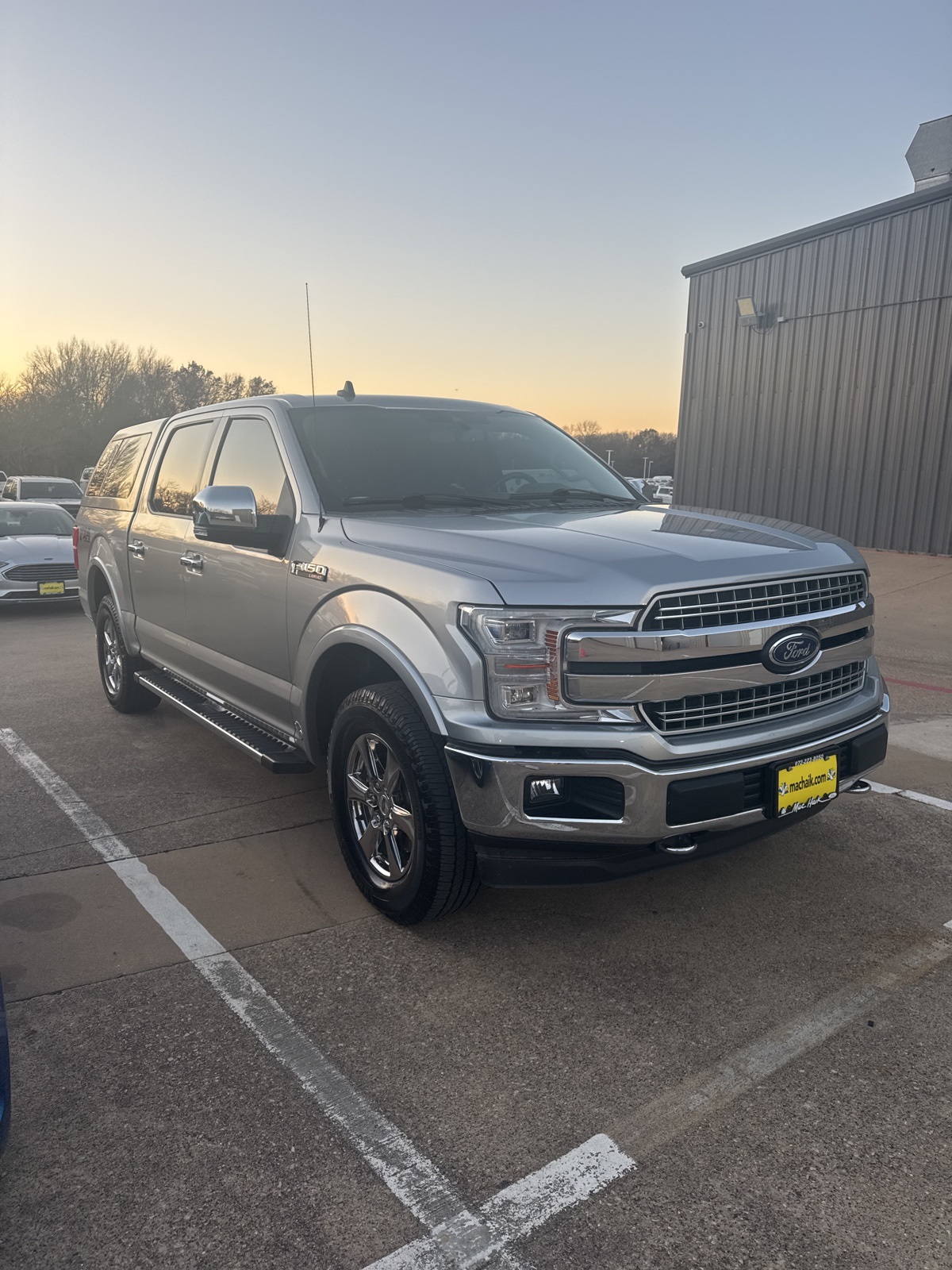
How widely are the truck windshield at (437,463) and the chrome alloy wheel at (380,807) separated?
3.45 ft

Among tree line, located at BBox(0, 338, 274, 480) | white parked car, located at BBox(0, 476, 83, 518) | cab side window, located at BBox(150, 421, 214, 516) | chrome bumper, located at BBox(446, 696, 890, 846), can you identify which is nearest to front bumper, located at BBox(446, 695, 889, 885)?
chrome bumper, located at BBox(446, 696, 890, 846)

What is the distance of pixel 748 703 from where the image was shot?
10.0ft

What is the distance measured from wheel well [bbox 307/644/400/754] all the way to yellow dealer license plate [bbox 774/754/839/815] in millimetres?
1386

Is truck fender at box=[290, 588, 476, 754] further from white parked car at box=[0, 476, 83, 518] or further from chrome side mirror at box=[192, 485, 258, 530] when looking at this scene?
white parked car at box=[0, 476, 83, 518]

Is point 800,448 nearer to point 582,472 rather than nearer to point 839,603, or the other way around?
point 582,472

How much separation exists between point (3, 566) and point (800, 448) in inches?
458

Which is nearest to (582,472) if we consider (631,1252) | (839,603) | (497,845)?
(839,603)

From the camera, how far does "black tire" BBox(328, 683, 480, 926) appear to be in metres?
3.02

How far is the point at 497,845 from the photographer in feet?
9.54

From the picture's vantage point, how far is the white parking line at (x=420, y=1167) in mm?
2006

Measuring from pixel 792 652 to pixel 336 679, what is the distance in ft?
5.77

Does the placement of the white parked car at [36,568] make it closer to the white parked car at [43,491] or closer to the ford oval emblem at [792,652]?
the white parked car at [43,491]

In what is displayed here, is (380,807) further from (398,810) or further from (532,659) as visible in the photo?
(532,659)

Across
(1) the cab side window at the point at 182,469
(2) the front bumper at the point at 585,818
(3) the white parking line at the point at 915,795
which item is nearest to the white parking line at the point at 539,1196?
(2) the front bumper at the point at 585,818
